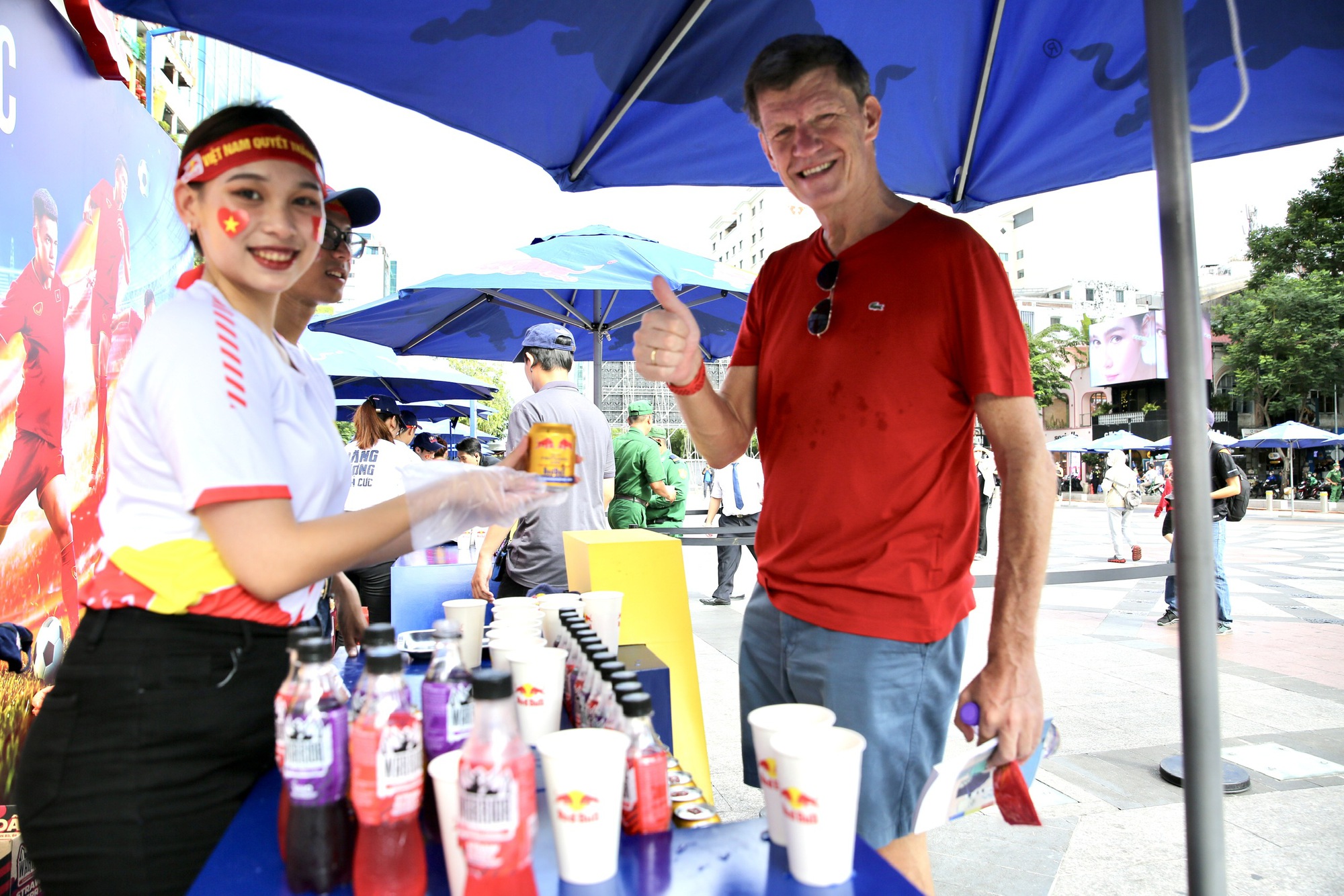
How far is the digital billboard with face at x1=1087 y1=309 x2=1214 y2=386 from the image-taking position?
134ft

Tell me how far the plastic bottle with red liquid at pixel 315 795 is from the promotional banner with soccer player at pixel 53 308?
8.90 ft

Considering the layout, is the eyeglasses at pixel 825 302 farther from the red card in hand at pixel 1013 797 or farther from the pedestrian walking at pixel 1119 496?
the pedestrian walking at pixel 1119 496

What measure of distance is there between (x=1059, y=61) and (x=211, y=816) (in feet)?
9.43

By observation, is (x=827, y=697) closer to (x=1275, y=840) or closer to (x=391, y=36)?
(x=391, y=36)

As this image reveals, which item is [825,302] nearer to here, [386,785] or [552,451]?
Result: [552,451]

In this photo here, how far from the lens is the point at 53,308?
3490 mm

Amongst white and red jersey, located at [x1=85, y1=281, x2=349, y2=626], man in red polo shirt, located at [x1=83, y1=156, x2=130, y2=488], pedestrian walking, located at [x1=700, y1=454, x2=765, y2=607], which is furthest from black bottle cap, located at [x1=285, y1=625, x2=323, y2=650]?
pedestrian walking, located at [x1=700, y1=454, x2=765, y2=607]

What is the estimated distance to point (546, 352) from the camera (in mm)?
4445

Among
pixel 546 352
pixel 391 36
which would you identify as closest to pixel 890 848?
pixel 391 36

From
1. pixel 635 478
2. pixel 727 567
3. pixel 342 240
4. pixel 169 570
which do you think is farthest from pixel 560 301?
pixel 169 570

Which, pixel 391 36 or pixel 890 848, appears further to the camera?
pixel 391 36

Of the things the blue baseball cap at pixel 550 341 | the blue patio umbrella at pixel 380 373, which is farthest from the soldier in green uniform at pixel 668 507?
the blue patio umbrella at pixel 380 373

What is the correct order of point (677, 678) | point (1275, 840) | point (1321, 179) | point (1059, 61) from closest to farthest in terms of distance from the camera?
point (1059, 61)
point (677, 678)
point (1275, 840)
point (1321, 179)

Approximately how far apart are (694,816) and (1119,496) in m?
12.5
